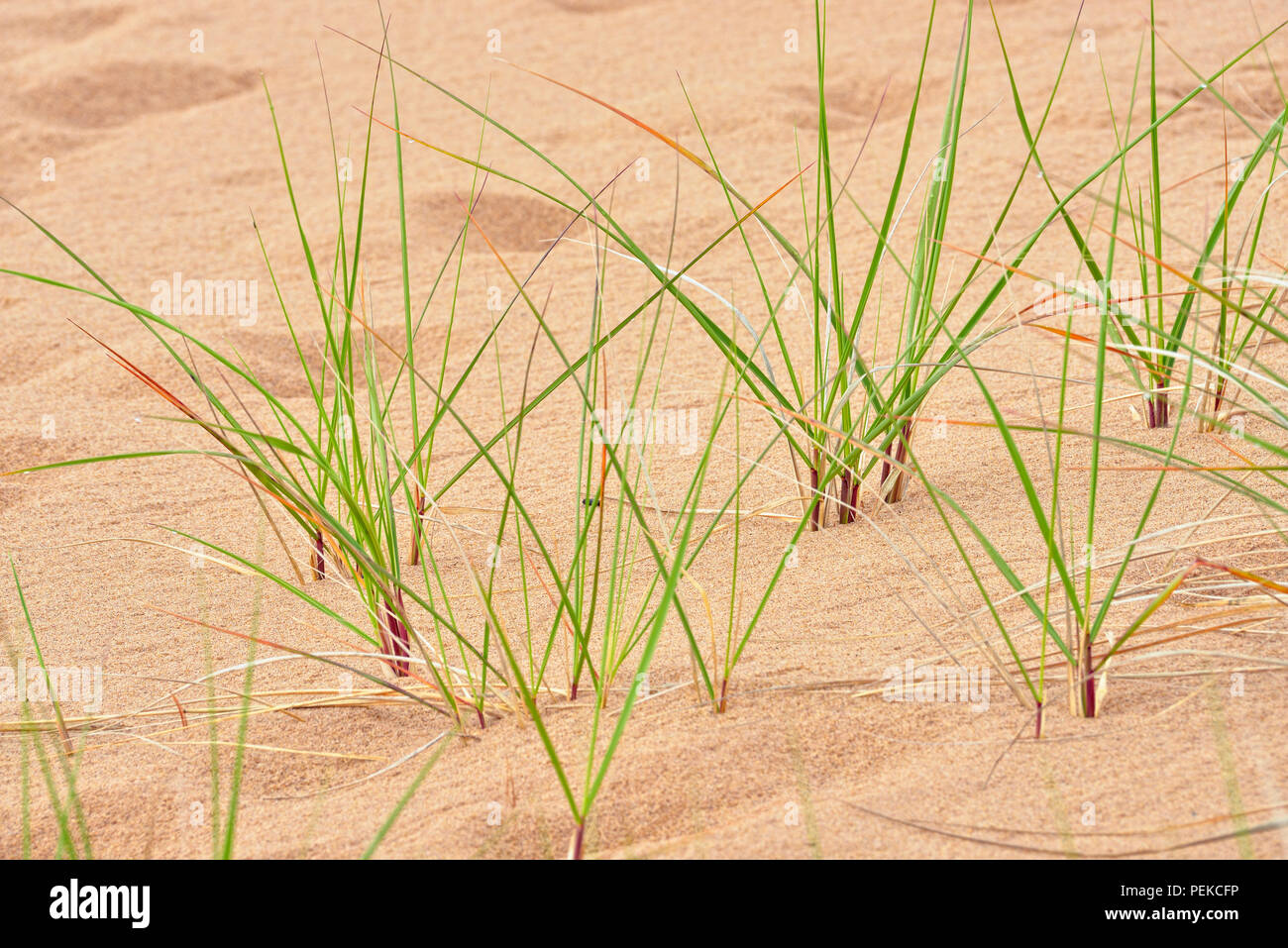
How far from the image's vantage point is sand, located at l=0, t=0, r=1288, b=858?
97 centimetres

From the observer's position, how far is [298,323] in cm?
235

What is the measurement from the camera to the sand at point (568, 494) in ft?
3.18

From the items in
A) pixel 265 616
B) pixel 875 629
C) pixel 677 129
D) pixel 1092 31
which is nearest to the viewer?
pixel 875 629

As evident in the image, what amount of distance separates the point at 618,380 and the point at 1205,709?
1.19m

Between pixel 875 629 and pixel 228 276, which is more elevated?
pixel 228 276

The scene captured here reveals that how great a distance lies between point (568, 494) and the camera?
1644 mm

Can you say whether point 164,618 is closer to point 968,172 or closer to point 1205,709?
point 1205,709

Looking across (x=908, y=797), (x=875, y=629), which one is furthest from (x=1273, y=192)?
(x=908, y=797)

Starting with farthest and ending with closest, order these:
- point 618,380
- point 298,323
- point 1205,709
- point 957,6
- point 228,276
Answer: point 957,6 → point 228,276 → point 298,323 → point 618,380 → point 1205,709

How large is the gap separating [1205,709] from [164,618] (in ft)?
3.72

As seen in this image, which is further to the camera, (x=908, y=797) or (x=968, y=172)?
(x=968, y=172)

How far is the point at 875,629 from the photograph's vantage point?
3.99ft
